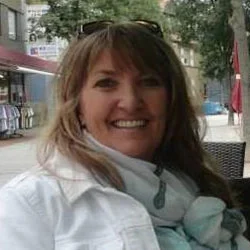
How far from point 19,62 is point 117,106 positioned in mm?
22843

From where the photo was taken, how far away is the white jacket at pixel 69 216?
1.52 m

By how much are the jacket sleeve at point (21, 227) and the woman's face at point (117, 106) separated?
1.07 feet

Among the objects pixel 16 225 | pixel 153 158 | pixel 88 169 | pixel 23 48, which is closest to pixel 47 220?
pixel 16 225

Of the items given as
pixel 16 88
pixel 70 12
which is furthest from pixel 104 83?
pixel 16 88

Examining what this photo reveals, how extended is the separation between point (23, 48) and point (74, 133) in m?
31.8

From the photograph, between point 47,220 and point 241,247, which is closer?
point 47,220

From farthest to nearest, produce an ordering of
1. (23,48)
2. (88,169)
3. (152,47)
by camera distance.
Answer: (23,48) < (152,47) < (88,169)

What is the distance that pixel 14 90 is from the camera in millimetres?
28938

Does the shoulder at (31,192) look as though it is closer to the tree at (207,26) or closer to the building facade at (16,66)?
the tree at (207,26)

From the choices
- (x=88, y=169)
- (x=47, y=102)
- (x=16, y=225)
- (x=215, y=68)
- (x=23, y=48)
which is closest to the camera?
(x=16, y=225)

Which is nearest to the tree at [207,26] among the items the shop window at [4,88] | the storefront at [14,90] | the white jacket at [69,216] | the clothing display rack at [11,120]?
the storefront at [14,90]

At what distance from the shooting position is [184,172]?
206 centimetres

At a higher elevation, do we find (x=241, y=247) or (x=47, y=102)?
(x=47, y=102)

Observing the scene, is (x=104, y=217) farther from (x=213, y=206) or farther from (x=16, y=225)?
(x=213, y=206)
